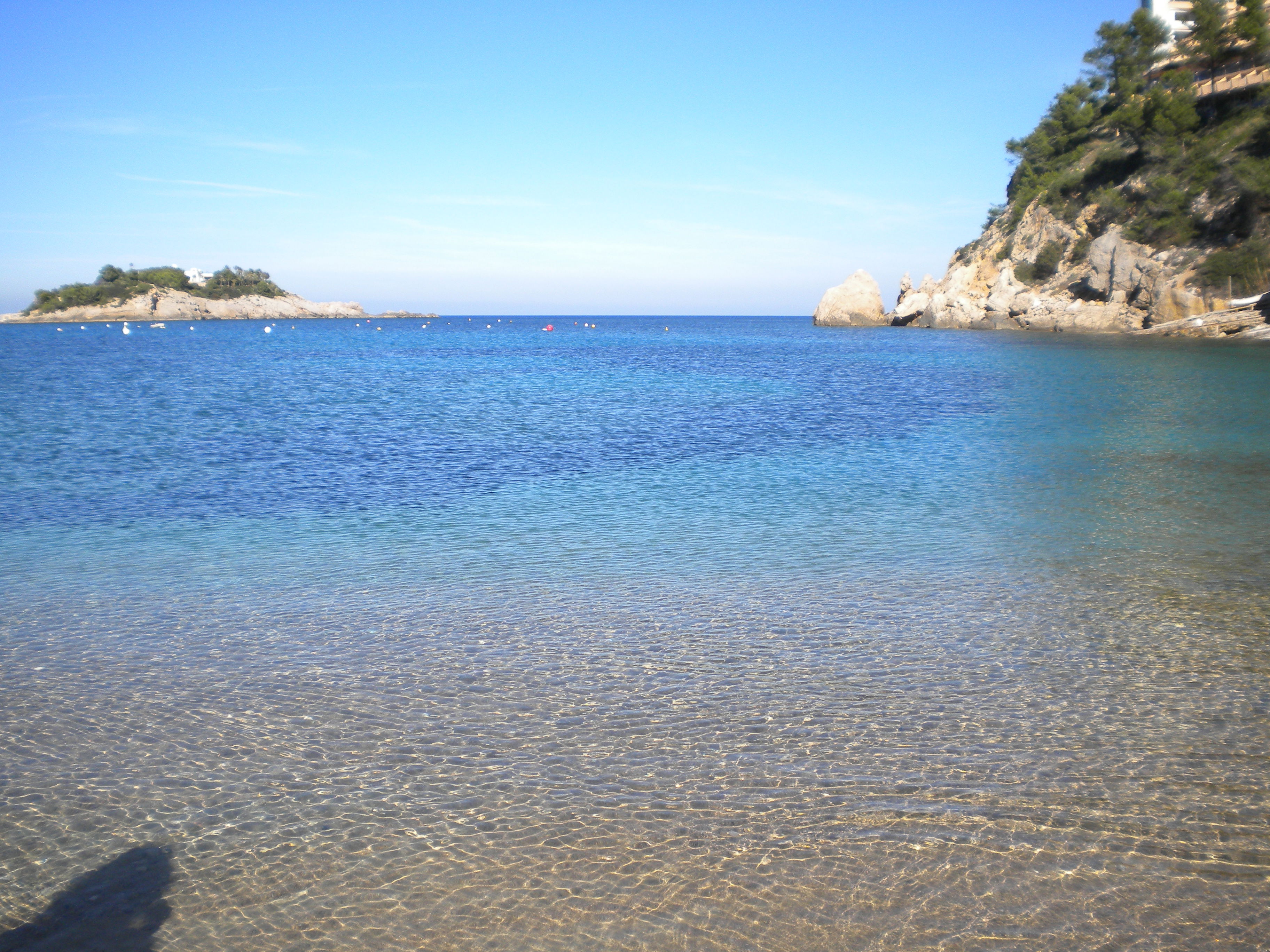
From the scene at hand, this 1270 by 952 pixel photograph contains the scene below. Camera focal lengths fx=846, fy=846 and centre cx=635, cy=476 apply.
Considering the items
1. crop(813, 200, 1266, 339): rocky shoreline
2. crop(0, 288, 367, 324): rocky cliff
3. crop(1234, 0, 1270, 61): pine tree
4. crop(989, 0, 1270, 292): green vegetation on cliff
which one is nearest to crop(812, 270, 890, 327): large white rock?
crop(813, 200, 1266, 339): rocky shoreline

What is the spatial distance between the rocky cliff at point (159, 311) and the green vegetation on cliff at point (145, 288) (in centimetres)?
109

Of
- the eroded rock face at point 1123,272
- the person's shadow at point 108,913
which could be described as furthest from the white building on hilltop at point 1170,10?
the person's shadow at point 108,913

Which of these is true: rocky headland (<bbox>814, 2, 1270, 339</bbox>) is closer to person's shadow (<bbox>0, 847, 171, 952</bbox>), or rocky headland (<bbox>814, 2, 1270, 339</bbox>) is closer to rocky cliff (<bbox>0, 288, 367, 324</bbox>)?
person's shadow (<bbox>0, 847, 171, 952</bbox>)

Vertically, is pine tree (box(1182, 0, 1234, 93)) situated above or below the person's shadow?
above

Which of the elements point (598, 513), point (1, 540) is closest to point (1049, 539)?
point (598, 513)

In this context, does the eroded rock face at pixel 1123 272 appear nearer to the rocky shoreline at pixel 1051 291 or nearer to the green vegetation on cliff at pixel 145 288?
the rocky shoreline at pixel 1051 291

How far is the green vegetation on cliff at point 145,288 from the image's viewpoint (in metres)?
151

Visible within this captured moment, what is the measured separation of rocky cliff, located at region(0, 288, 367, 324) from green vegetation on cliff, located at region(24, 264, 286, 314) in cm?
109

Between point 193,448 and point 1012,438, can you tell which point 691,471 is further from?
point 193,448

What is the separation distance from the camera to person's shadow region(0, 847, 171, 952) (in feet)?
12.6

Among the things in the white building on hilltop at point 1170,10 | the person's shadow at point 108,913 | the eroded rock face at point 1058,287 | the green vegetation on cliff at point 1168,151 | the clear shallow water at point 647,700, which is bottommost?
the person's shadow at point 108,913

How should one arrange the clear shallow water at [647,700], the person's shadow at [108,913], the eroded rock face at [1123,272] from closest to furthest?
1. the person's shadow at [108,913]
2. the clear shallow water at [647,700]
3. the eroded rock face at [1123,272]

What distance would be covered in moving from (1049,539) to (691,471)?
6.69 m

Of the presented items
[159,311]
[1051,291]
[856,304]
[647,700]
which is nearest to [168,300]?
[159,311]
